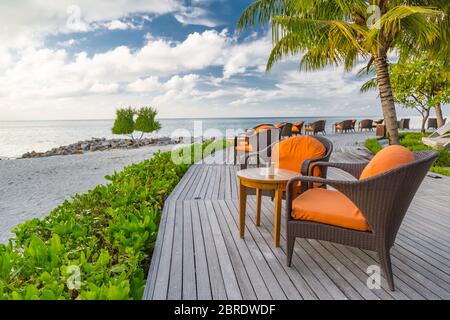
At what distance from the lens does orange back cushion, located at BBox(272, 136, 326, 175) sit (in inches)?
129

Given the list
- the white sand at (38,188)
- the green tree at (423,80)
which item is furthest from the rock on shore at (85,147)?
the green tree at (423,80)

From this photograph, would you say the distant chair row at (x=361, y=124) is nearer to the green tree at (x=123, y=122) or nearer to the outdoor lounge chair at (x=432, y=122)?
the outdoor lounge chair at (x=432, y=122)

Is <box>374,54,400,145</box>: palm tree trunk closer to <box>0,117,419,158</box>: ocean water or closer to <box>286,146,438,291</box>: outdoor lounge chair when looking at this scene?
<box>0,117,419,158</box>: ocean water

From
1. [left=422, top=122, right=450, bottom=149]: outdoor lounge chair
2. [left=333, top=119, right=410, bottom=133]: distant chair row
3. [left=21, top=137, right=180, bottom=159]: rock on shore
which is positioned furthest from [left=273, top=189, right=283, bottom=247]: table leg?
[left=21, top=137, right=180, bottom=159]: rock on shore

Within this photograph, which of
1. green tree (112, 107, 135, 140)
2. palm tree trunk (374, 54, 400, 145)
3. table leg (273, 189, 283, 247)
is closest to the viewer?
table leg (273, 189, 283, 247)

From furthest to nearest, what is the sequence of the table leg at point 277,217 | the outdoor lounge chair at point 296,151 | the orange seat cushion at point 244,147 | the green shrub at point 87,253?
1. the orange seat cushion at point 244,147
2. the outdoor lounge chair at point 296,151
3. the table leg at point 277,217
4. the green shrub at point 87,253

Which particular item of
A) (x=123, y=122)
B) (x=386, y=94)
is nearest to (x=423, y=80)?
(x=386, y=94)

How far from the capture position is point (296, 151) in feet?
11.0

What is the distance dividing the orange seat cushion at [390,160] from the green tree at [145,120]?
2547cm

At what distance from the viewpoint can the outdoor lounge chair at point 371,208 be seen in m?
1.69

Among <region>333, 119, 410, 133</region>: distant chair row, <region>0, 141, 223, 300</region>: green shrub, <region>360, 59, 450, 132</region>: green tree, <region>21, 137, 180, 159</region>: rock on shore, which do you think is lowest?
<region>21, 137, 180, 159</region>: rock on shore

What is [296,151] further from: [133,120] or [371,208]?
[133,120]
